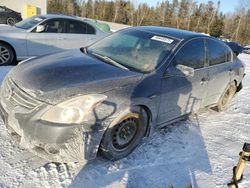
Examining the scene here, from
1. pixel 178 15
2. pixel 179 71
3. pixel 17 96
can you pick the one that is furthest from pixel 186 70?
pixel 178 15

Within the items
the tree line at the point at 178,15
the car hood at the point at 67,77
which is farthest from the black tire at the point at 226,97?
the tree line at the point at 178,15

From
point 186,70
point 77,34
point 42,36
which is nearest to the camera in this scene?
point 186,70

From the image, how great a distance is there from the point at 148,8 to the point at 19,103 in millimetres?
53220

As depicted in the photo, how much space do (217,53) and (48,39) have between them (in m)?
4.74

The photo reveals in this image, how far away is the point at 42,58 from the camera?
429cm

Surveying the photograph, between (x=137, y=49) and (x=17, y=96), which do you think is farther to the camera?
→ (x=137, y=49)

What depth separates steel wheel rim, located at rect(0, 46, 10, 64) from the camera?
305 inches

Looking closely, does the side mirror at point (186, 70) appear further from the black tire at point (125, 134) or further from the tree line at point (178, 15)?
the tree line at point (178, 15)

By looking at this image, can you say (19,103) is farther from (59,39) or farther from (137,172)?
(59,39)

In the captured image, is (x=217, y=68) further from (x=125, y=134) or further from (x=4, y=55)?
(x=4, y=55)

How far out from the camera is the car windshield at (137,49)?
417cm

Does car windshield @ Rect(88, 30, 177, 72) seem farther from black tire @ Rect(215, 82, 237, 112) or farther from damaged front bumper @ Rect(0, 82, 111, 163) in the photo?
black tire @ Rect(215, 82, 237, 112)

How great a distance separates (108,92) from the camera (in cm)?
343

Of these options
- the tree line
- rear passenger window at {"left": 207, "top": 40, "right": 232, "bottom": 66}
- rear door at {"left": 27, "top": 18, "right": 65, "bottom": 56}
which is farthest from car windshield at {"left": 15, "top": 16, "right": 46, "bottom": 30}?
the tree line
